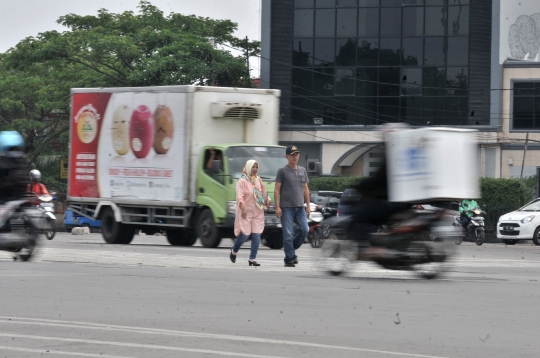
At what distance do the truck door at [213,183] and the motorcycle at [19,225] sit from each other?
8138 mm

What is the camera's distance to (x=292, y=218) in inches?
621

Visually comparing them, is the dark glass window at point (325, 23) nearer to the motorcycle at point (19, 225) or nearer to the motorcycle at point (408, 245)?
the motorcycle at point (19, 225)

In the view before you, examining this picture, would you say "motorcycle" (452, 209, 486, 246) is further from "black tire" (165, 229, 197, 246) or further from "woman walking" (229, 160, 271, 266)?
"woman walking" (229, 160, 271, 266)

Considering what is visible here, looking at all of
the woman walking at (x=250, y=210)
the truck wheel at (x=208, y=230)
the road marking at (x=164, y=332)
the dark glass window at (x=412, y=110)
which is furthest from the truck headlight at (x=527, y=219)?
the road marking at (x=164, y=332)

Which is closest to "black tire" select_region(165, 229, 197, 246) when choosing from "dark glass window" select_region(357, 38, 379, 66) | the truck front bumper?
the truck front bumper

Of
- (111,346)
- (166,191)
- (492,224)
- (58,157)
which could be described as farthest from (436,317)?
(58,157)

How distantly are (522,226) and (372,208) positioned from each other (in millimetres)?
19669

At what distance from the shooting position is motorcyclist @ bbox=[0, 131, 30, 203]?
47.2 feet

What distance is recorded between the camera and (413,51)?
53.2 m

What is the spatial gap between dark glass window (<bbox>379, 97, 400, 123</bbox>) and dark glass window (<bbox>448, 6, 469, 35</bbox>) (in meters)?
4.11

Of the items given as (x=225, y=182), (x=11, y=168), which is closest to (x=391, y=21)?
(x=225, y=182)

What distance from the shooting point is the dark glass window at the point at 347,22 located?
53.8 meters

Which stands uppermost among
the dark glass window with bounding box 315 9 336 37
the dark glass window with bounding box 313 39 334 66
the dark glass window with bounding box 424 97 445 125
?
the dark glass window with bounding box 315 9 336 37

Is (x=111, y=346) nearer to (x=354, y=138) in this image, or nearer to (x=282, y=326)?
(x=282, y=326)
